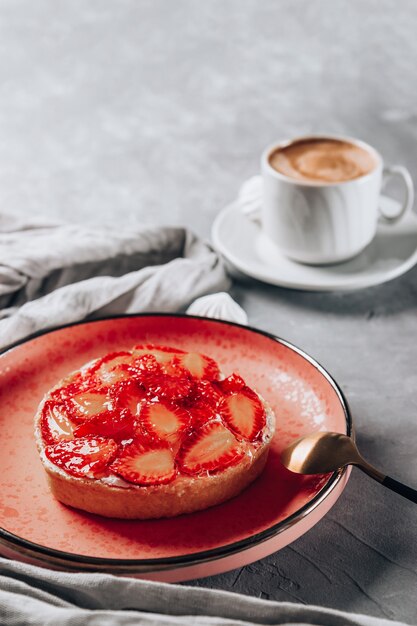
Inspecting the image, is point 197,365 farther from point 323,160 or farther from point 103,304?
point 323,160

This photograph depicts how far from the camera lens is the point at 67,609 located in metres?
1.23

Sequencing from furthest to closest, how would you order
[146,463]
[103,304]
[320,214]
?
[320,214] → [103,304] → [146,463]

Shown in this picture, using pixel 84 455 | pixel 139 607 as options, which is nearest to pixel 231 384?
pixel 84 455

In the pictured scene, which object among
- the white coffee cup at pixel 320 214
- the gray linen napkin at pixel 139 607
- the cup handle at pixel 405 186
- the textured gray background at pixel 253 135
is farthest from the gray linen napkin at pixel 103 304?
the cup handle at pixel 405 186

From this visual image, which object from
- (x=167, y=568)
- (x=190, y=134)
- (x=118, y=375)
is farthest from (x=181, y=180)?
(x=167, y=568)

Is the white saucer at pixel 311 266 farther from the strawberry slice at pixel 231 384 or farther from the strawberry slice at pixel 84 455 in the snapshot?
the strawberry slice at pixel 84 455

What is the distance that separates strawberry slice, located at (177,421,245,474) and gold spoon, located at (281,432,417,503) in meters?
0.11

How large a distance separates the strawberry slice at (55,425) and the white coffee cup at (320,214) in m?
0.97

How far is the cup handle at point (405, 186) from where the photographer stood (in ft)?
7.93

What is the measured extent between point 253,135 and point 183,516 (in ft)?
7.01

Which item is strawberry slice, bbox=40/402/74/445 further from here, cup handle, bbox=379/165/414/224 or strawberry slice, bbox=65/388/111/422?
cup handle, bbox=379/165/414/224

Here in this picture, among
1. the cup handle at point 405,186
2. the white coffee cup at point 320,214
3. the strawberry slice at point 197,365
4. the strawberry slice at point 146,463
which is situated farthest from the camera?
the cup handle at point 405,186

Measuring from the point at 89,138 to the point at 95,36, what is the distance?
44.5 inches

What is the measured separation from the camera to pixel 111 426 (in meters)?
1.47
